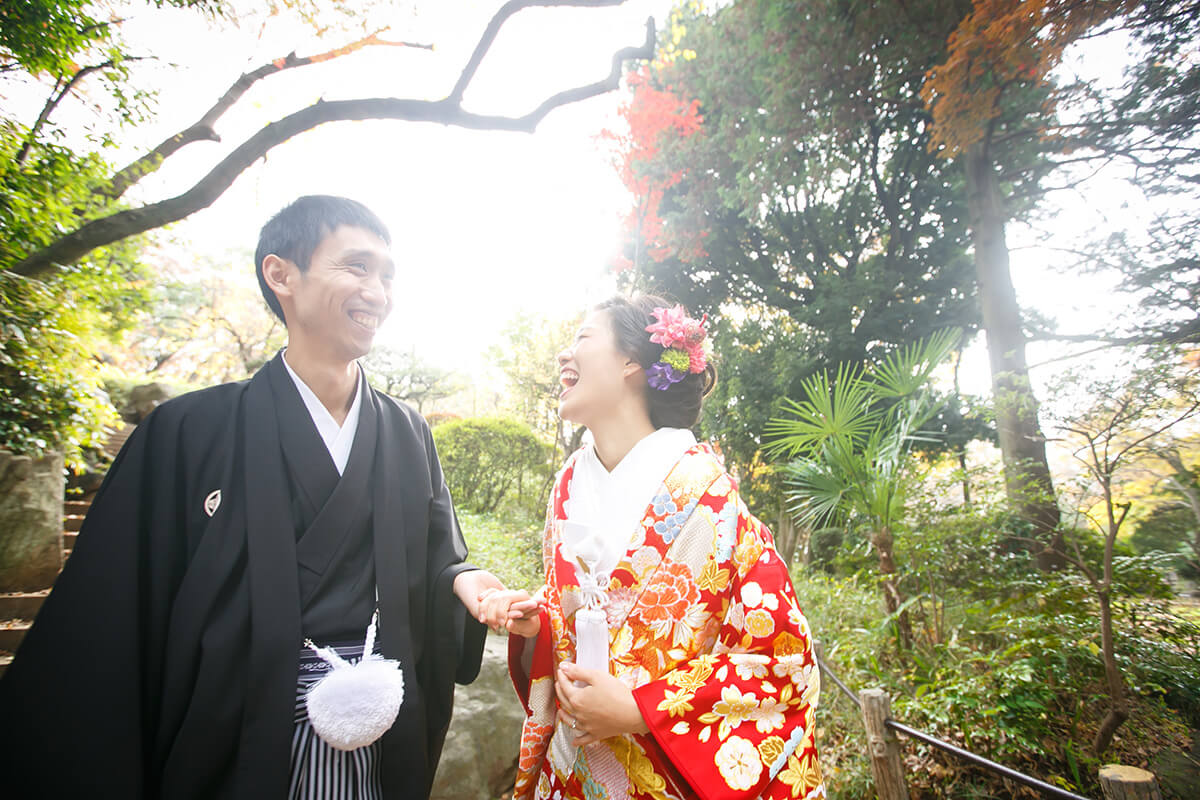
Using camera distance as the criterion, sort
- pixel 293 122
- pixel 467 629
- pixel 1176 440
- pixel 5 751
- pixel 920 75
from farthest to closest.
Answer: pixel 920 75
pixel 293 122
pixel 1176 440
pixel 467 629
pixel 5 751

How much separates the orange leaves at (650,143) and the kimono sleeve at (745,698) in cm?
792

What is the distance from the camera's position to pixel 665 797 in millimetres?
1307

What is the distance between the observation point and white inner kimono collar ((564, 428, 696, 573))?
1.56m

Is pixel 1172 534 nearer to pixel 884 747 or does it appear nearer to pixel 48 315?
pixel 884 747

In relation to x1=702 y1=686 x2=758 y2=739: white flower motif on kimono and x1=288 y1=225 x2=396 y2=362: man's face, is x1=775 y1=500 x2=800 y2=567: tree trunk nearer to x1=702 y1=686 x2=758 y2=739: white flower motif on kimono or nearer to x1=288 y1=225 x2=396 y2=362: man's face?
x1=702 y1=686 x2=758 y2=739: white flower motif on kimono

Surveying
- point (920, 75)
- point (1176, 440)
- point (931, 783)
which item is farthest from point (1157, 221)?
point (931, 783)

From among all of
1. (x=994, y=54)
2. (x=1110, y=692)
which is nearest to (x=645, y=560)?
(x=1110, y=692)

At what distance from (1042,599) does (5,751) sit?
4822 mm

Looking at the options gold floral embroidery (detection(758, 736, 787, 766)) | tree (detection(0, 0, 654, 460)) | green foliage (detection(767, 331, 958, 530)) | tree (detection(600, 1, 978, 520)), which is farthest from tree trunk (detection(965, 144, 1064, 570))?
tree (detection(0, 0, 654, 460))

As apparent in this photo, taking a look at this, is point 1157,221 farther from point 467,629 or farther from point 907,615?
point 467,629

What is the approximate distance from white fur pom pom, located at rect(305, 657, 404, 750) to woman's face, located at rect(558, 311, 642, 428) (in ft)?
3.14

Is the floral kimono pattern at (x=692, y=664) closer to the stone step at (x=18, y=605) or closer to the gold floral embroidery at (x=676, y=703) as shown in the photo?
the gold floral embroidery at (x=676, y=703)

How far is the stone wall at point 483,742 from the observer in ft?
9.28

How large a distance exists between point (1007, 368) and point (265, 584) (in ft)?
21.3
